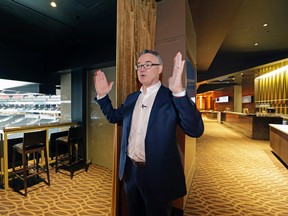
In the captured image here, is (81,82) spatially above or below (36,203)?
above

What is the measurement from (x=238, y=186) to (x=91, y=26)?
163 inches

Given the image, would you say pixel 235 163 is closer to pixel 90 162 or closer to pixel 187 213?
pixel 187 213

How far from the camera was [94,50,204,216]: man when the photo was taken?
127cm

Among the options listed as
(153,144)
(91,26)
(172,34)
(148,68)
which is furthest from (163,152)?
(91,26)

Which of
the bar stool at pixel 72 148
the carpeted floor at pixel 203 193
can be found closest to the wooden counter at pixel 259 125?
the carpeted floor at pixel 203 193

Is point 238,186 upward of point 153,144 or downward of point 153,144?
downward

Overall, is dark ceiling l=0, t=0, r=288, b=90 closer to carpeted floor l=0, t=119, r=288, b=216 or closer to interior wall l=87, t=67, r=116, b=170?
interior wall l=87, t=67, r=116, b=170

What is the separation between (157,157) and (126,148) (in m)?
0.30

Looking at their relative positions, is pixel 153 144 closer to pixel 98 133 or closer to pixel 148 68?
pixel 148 68

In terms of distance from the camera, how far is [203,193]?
3.01 metres

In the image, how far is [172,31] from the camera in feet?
8.29

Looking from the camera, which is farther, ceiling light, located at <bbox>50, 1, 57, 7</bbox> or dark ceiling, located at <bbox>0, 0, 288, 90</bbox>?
dark ceiling, located at <bbox>0, 0, 288, 90</bbox>

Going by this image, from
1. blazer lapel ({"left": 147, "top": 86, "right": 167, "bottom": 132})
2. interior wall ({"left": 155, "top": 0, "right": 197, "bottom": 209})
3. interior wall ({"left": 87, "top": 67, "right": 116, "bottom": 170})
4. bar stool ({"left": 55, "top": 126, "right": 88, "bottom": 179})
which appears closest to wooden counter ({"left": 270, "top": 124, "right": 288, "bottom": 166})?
interior wall ({"left": 155, "top": 0, "right": 197, "bottom": 209})

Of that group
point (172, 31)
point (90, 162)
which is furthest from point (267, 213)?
point (90, 162)
